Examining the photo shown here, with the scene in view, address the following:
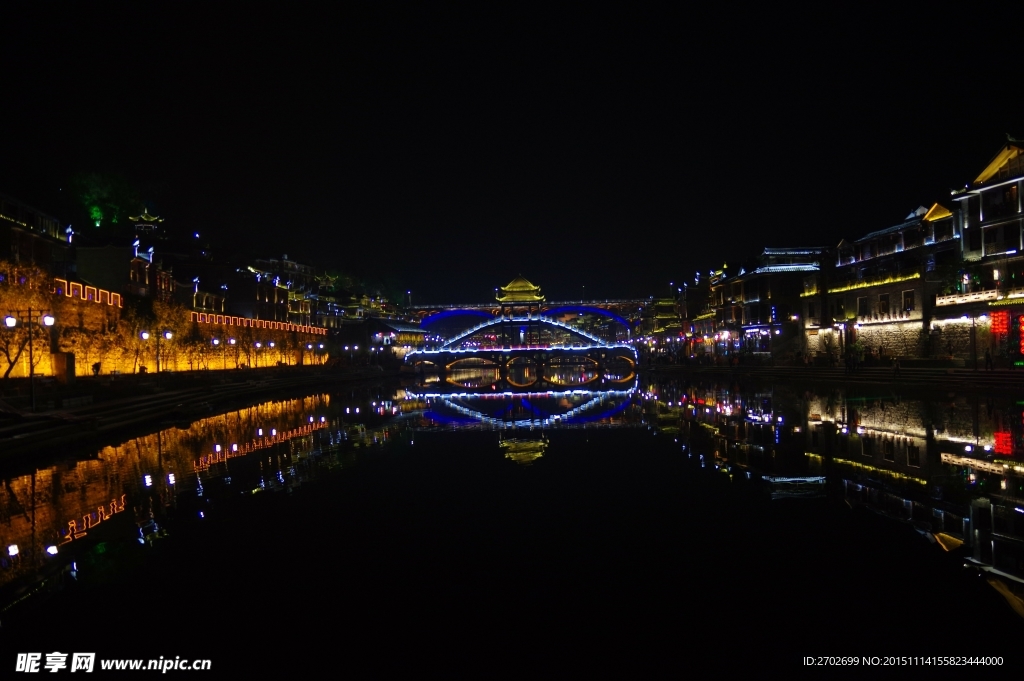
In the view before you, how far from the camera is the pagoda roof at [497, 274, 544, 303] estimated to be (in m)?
129

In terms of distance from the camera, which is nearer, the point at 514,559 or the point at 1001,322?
the point at 514,559

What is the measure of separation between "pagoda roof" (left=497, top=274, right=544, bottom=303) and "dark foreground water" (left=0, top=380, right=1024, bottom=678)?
113m

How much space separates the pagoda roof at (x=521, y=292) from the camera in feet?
424

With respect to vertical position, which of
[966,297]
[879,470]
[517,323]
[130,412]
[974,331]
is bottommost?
[879,470]

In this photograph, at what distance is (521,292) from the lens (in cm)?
13025

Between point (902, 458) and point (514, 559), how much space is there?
29.4 ft

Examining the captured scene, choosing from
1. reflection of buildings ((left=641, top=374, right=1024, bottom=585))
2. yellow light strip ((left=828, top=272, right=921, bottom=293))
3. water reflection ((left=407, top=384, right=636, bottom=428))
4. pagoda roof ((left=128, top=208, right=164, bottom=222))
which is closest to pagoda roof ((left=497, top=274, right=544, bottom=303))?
pagoda roof ((left=128, top=208, right=164, bottom=222))

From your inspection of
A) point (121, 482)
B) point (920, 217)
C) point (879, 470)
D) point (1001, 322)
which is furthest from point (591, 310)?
A: point (121, 482)

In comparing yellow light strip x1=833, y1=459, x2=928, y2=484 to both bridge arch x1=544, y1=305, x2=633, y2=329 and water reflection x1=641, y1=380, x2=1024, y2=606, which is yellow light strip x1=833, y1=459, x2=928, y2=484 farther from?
bridge arch x1=544, y1=305, x2=633, y2=329

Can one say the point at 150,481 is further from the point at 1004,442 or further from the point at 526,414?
the point at 526,414

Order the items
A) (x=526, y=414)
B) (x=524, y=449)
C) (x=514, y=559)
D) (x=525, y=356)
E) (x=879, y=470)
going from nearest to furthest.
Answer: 1. (x=514, y=559)
2. (x=879, y=470)
3. (x=524, y=449)
4. (x=526, y=414)
5. (x=525, y=356)

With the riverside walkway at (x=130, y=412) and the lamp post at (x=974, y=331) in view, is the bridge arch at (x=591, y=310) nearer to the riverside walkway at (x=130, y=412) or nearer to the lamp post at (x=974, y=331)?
the riverside walkway at (x=130, y=412)

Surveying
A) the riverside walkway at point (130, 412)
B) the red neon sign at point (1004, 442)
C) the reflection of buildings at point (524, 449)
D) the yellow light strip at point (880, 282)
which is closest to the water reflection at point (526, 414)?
the reflection of buildings at point (524, 449)

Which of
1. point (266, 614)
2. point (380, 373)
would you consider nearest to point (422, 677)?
point (266, 614)
